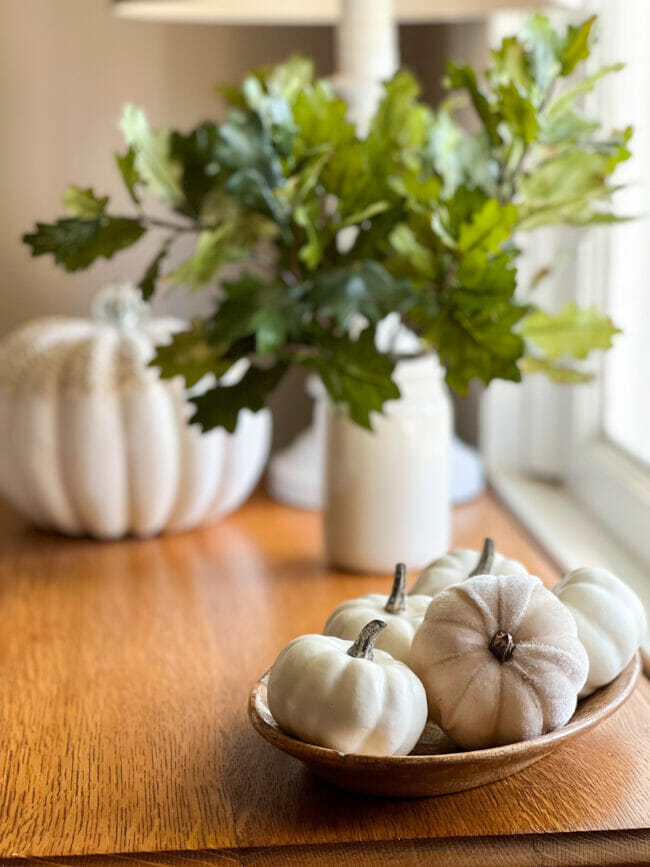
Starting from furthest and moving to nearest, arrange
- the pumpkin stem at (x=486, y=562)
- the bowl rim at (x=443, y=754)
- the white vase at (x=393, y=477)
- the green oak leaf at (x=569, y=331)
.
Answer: the white vase at (x=393, y=477) → the green oak leaf at (x=569, y=331) → the pumpkin stem at (x=486, y=562) → the bowl rim at (x=443, y=754)

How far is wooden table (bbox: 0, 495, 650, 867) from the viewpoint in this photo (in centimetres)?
51

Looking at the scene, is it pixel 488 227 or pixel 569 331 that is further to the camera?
pixel 569 331

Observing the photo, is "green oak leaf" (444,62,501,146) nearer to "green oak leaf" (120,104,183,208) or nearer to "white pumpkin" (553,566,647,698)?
"green oak leaf" (120,104,183,208)

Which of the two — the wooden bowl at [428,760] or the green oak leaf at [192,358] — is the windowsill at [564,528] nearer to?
the wooden bowl at [428,760]

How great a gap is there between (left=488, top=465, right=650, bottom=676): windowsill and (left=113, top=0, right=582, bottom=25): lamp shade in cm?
50

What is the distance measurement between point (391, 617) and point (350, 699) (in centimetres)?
9

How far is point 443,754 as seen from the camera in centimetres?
51

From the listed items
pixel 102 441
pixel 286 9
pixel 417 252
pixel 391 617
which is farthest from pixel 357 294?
pixel 286 9

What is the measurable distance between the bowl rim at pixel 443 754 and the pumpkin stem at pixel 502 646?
0.13 ft

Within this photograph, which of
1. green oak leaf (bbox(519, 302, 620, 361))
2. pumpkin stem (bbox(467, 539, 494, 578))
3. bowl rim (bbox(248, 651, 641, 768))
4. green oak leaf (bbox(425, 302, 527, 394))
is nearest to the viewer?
bowl rim (bbox(248, 651, 641, 768))

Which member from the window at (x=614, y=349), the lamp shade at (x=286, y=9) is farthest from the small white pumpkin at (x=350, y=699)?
the lamp shade at (x=286, y=9)

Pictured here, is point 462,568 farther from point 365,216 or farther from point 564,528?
point 564,528

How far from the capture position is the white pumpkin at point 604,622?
1.84 feet

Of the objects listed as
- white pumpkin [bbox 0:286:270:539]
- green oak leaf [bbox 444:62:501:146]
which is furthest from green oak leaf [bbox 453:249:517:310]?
white pumpkin [bbox 0:286:270:539]
